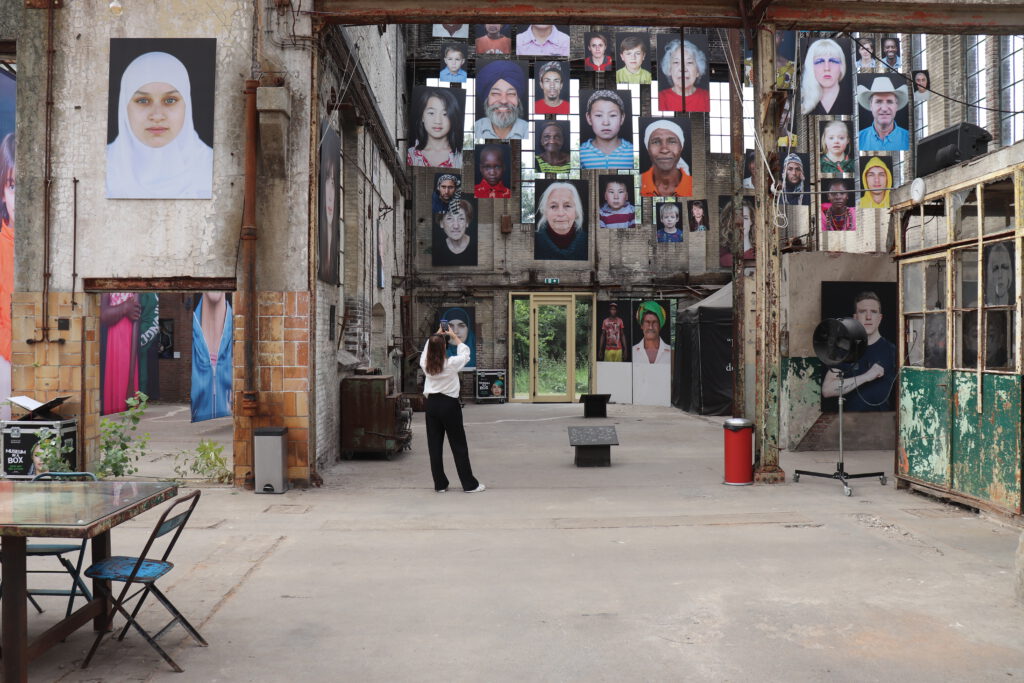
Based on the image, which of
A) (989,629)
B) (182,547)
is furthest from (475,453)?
(989,629)

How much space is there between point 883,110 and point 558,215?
7381 millimetres

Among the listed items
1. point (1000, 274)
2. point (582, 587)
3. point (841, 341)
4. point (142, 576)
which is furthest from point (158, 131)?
point (1000, 274)

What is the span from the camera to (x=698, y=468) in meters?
10.8

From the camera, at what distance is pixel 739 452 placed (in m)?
9.44

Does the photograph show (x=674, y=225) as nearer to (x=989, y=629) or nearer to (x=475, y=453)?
(x=475, y=453)

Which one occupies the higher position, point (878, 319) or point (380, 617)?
point (878, 319)

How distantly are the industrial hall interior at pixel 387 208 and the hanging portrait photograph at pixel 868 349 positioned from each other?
0.10 feet

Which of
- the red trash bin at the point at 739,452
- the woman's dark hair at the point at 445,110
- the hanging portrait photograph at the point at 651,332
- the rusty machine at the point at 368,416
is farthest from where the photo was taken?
the hanging portrait photograph at the point at 651,332

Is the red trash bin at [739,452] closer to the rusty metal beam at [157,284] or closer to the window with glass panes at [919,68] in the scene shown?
the rusty metal beam at [157,284]

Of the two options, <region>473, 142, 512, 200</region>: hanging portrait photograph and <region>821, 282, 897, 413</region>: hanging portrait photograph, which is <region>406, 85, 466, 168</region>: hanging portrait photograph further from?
<region>821, 282, 897, 413</region>: hanging portrait photograph

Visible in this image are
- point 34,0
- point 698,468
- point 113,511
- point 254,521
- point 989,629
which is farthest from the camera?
point 698,468

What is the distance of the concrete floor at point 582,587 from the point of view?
4.12 meters

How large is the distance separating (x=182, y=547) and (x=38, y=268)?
445 cm

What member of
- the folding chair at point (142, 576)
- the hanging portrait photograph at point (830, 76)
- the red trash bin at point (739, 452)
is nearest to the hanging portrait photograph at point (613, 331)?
the hanging portrait photograph at point (830, 76)
